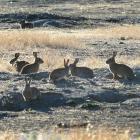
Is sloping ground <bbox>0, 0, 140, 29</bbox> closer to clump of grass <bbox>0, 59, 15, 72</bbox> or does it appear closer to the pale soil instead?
clump of grass <bbox>0, 59, 15, 72</bbox>

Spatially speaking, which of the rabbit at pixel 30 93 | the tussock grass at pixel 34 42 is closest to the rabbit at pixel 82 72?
the rabbit at pixel 30 93

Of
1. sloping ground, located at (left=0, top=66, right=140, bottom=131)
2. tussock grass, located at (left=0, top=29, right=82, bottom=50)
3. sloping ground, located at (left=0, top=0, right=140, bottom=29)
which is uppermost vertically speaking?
→ sloping ground, located at (left=0, top=0, right=140, bottom=29)

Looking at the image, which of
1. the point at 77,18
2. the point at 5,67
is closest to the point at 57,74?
the point at 5,67

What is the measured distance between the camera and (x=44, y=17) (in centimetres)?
5822

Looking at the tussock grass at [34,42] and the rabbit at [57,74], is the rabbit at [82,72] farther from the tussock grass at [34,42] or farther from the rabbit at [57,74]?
the tussock grass at [34,42]

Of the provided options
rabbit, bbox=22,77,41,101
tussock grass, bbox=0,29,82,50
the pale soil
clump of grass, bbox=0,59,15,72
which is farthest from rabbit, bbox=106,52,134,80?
tussock grass, bbox=0,29,82,50

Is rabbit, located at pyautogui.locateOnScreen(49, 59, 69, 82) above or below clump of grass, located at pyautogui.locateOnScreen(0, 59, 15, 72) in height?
below

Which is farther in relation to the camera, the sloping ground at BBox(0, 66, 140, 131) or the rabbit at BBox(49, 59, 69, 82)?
the rabbit at BBox(49, 59, 69, 82)

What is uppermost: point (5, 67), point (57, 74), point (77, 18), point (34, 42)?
point (77, 18)

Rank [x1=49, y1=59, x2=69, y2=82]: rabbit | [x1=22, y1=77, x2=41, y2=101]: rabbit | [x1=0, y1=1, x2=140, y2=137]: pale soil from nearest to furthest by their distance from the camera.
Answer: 1. [x1=0, y1=1, x2=140, y2=137]: pale soil
2. [x1=22, y1=77, x2=41, y2=101]: rabbit
3. [x1=49, y1=59, x2=69, y2=82]: rabbit

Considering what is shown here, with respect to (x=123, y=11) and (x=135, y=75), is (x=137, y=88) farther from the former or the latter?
(x=123, y=11)

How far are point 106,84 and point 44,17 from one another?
3837cm

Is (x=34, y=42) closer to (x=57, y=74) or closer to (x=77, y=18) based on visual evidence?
(x=57, y=74)

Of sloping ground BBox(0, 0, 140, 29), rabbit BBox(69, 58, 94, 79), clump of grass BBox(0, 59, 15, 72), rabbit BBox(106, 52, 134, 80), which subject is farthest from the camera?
sloping ground BBox(0, 0, 140, 29)
